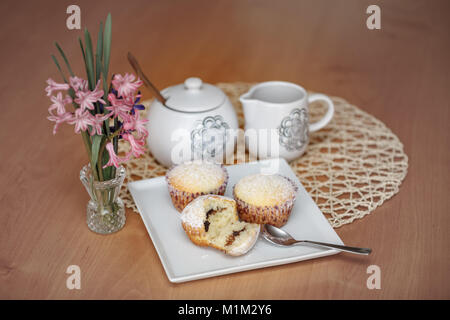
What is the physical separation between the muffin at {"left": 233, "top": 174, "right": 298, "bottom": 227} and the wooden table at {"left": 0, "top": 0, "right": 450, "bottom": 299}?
0.35 ft

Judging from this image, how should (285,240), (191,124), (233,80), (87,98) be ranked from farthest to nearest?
(233,80), (191,124), (285,240), (87,98)

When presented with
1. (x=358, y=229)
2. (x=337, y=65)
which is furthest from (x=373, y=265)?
(x=337, y=65)

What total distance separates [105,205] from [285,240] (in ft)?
1.12

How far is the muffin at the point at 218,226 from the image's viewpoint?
0.88 meters

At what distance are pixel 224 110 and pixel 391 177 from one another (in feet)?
1.30

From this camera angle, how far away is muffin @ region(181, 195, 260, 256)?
883 millimetres

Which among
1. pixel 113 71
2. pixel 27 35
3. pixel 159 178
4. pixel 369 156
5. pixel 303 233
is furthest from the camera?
pixel 27 35

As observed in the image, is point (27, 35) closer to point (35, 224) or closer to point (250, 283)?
point (35, 224)

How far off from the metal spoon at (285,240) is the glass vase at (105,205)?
281mm

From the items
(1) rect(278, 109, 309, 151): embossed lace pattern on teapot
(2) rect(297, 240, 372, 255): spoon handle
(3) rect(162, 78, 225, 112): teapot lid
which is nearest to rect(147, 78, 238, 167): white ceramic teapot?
(3) rect(162, 78, 225, 112): teapot lid

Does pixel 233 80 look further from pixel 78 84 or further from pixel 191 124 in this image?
pixel 78 84

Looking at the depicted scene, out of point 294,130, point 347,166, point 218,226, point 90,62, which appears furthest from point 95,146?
point 347,166

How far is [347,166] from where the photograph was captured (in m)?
1.17

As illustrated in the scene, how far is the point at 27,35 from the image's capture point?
1.75m
